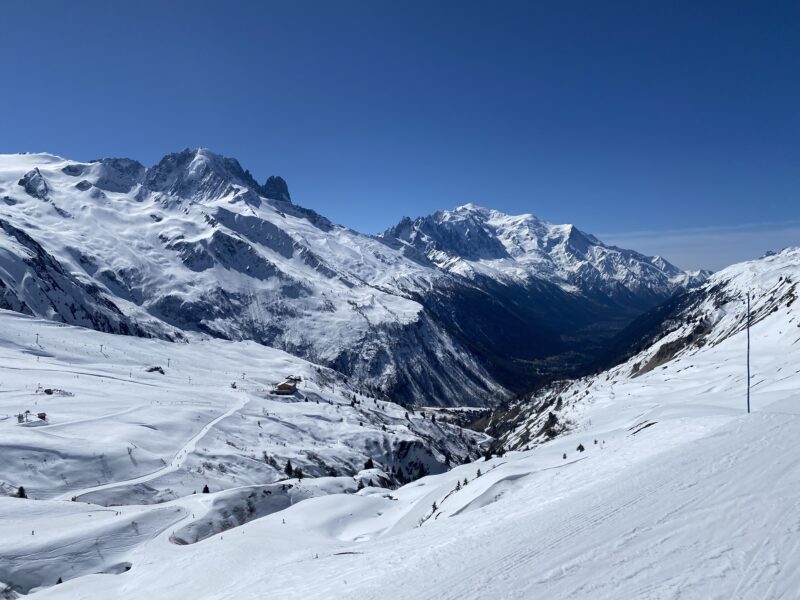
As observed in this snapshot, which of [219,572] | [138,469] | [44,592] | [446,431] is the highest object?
[138,469]

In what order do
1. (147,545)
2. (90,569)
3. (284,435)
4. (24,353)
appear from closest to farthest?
1. (90,569)
2. (147,545)
3. (284,435)
4. (24,353)

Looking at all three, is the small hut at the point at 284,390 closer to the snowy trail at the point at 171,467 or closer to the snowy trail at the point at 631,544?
the snowy trail at the point at 171,467

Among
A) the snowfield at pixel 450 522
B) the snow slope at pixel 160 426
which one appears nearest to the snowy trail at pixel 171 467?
the snow slope at pixel 160 426

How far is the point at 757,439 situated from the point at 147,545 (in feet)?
97.6

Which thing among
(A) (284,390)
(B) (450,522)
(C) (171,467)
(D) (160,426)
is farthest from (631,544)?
(A) (284,390)

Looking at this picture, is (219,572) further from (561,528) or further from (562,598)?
(562,598)

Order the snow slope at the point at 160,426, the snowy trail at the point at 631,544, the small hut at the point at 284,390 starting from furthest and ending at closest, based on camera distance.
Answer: the small hut at the point at 284,390 → the snow slope at the point at 160,426 → the snowy trail at the point at 631,544

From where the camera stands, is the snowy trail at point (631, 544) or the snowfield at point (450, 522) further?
the snowfield at point (450, 522)

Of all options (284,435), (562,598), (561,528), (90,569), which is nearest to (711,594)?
(562,598)

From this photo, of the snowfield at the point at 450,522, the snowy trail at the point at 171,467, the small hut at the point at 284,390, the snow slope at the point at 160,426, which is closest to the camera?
the snowfield at the point at 450,522

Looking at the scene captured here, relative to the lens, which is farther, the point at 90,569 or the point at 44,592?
the point at 90,569

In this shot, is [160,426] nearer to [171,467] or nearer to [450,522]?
[171,467]

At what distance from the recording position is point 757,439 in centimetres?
1948

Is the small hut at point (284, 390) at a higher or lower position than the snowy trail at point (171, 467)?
higher
